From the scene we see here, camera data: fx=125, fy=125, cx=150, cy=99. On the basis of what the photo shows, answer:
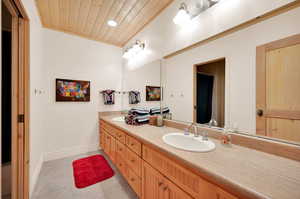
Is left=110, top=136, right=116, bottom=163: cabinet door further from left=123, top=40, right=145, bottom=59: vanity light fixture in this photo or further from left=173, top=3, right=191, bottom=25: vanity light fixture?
left=173, top=3, right=191, bottom=25: vanity light fixture

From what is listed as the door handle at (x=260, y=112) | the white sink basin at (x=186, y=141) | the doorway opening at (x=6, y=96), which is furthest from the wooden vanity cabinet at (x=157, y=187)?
A: the doorway opening at (x=6, y=96)

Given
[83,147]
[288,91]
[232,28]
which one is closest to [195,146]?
[288,91]

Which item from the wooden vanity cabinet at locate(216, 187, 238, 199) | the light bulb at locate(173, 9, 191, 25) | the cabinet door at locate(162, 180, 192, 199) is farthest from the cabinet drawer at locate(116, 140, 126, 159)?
the light bulb at locate(173, 9, 191, 25)

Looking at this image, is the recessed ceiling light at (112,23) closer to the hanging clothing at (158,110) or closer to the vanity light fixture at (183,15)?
the vanity light fixture at (183,15)

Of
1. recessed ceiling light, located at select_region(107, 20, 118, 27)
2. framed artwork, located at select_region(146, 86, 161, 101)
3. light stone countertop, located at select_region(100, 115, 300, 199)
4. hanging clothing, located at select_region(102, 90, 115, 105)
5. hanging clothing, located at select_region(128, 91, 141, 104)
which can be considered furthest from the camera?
hanging clothing, located at select_region(102, 90, 115, 105)

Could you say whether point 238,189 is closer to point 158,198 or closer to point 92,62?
point 158,198

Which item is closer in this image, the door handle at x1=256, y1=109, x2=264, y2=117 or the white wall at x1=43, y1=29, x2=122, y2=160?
the door handle at x1=256, y1=109, x2=264, y2=117

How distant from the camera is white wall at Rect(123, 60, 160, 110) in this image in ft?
6.59

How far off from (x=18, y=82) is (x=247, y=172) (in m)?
2.04

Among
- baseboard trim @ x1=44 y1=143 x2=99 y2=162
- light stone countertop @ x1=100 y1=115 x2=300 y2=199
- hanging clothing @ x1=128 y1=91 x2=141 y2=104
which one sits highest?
hanging clothing @ x1=128 y1=91 x2=141 y2=104

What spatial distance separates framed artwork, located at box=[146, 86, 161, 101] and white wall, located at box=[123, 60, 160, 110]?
0.06 meters

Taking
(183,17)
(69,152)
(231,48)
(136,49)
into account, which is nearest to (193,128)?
(231,48)

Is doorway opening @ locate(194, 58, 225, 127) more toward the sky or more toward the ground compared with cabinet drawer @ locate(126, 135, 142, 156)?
more toward the sky

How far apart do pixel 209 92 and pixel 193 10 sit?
36.9 inches
